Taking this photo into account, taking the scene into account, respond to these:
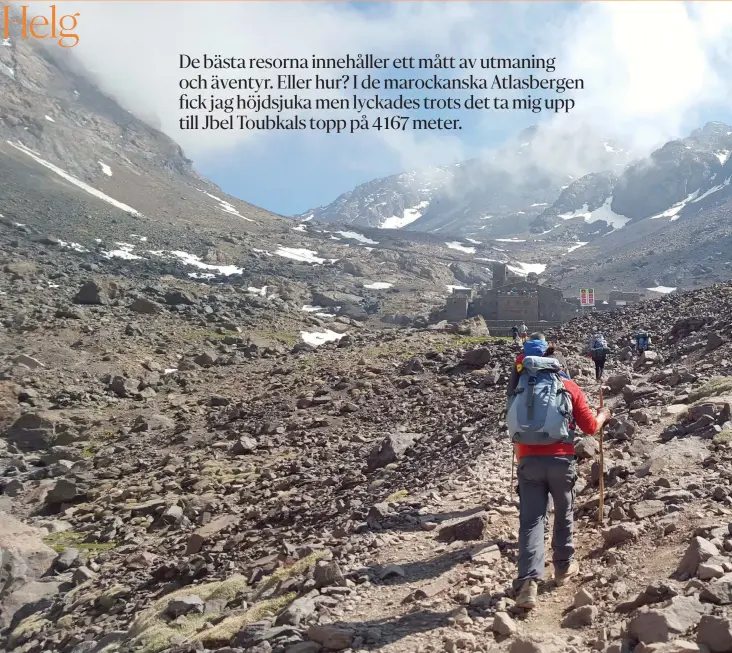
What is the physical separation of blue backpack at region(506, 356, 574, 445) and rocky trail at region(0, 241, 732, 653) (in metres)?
1.25

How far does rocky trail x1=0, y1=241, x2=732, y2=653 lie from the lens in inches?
219

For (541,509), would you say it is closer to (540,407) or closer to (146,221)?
(540,407)

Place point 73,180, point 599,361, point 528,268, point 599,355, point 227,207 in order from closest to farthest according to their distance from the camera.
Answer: point 599,355, point 599,361, point 73,180, point 227,207, point 528,268

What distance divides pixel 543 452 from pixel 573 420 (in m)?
0.42

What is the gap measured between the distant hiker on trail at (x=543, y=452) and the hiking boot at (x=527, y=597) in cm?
7

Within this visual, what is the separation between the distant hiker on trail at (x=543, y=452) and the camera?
228 inches

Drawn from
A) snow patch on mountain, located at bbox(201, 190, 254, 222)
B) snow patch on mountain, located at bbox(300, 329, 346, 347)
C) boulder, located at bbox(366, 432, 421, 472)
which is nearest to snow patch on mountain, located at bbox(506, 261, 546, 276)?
snow patch on mountain, located at bbox(201, 190, 254, 222)

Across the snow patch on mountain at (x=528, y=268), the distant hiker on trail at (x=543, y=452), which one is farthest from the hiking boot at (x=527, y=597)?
the snow patch on mountain at (x=528, y=268)

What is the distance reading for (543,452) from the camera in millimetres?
5906

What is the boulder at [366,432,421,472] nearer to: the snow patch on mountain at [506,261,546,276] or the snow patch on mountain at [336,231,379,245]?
the snow patch on mountain at [336,231,379,245]

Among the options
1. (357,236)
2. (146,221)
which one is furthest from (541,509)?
(357,236)

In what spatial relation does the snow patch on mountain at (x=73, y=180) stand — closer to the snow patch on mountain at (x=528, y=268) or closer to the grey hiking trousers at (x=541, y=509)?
the snow patch on mountain at (x=528, y=268)

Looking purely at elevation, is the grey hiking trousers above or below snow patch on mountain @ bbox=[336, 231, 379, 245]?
below

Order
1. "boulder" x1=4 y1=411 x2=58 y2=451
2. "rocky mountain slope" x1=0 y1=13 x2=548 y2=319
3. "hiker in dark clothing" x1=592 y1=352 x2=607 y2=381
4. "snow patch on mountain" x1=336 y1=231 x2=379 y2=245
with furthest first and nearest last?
"snow patch on mountain" x1=336 y1=231 x2=379 y2=245 → "rocky mountain slope" x1=0 y1=13 x2=548 y2=319 → "boulder" x1=4 y1=411 x2=58 y2=451 → "hiker in dark clothing" x1=592 y1=352 x2=607 y2=381
